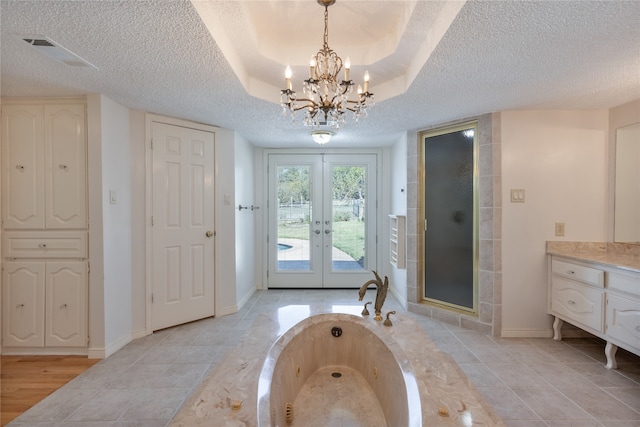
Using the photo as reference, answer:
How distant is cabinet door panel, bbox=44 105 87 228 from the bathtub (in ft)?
7.12

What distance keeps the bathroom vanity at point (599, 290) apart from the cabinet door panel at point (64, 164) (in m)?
4.23

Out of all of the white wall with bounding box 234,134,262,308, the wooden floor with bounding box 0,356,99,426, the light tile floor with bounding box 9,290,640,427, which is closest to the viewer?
the light tile floor with bounding box 9,290,640,427

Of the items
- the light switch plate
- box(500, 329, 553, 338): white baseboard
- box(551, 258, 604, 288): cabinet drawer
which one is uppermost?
the light switch plate

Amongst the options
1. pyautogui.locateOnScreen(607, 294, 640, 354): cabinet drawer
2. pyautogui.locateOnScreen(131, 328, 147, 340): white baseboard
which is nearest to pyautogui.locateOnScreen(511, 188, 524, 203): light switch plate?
pyautogui.locateOnScreen(607, 294, 640, 354): cabinet drawer

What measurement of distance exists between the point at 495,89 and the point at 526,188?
3.62 feet

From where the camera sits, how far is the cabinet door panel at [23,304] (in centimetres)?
254

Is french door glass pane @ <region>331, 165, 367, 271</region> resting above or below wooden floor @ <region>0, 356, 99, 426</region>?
above

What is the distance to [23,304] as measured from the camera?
2553mm

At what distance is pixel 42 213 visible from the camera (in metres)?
2.56

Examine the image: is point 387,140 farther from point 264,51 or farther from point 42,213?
point 42,213

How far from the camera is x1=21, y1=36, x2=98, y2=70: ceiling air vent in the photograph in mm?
1700

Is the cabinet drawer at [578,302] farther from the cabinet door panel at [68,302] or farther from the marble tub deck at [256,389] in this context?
the cabinet door panel at [68,302]

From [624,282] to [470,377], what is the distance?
1306mm

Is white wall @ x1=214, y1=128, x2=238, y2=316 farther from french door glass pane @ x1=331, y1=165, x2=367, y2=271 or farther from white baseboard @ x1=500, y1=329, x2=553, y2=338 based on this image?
white baseboard @ x1=500, y1=329, x2=553, y2=338
